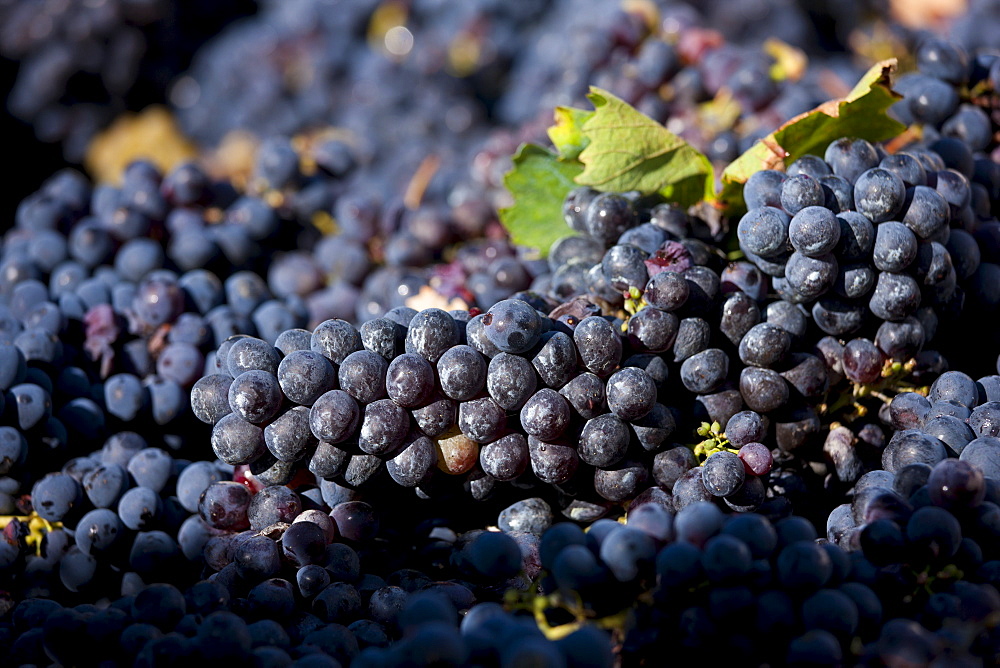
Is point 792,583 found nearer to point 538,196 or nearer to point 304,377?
point 304,377

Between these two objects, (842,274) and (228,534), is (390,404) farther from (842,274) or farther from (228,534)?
(842,274)

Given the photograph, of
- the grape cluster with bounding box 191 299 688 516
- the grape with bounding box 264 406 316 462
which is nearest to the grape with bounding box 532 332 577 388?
the grape cluster with bounding box 191 299 688 516

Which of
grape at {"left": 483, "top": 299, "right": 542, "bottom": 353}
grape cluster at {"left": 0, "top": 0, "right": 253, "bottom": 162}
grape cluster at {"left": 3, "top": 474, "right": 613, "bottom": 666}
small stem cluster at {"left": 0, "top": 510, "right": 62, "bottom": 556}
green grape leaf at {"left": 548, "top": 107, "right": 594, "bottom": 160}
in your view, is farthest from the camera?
grape cluster at {"left": 0, "top": 0, "right": 253, "bottom": 162}

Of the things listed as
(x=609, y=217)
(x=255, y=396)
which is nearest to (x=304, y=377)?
(x=255, y=396)

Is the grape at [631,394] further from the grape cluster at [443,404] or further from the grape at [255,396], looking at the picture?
the grape at [255,396]

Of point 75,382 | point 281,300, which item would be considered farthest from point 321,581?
point 281,300

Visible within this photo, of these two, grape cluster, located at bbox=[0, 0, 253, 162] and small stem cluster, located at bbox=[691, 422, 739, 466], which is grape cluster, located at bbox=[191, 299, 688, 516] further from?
grape cluster, located at bbox=[0, 0, 253, 162]

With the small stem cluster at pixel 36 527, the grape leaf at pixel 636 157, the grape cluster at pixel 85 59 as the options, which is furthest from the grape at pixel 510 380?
the grape cluster at pixel 85 59
